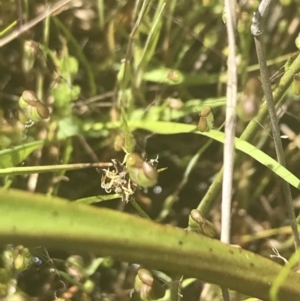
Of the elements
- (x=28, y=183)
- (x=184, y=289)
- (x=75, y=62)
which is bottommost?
(x=184, y=289)

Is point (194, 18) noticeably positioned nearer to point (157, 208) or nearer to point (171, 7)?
point (171, 7)

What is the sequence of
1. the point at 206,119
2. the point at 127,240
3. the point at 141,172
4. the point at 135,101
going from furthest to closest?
1. the point at 135,101
2. the point at 206,119
3. the point at 141,172
4. the point at 127,240

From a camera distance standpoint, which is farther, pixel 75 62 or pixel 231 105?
pixel 75 62

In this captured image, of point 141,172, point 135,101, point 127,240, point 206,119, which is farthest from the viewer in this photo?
point 135,101

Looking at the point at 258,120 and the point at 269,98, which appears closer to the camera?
the point at 269,98

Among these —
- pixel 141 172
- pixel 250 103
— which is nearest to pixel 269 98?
pixel 250 103

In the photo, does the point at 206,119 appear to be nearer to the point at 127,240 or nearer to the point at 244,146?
the point at 244,146

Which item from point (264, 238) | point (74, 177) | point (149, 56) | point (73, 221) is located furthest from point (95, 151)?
point (73, 221)
